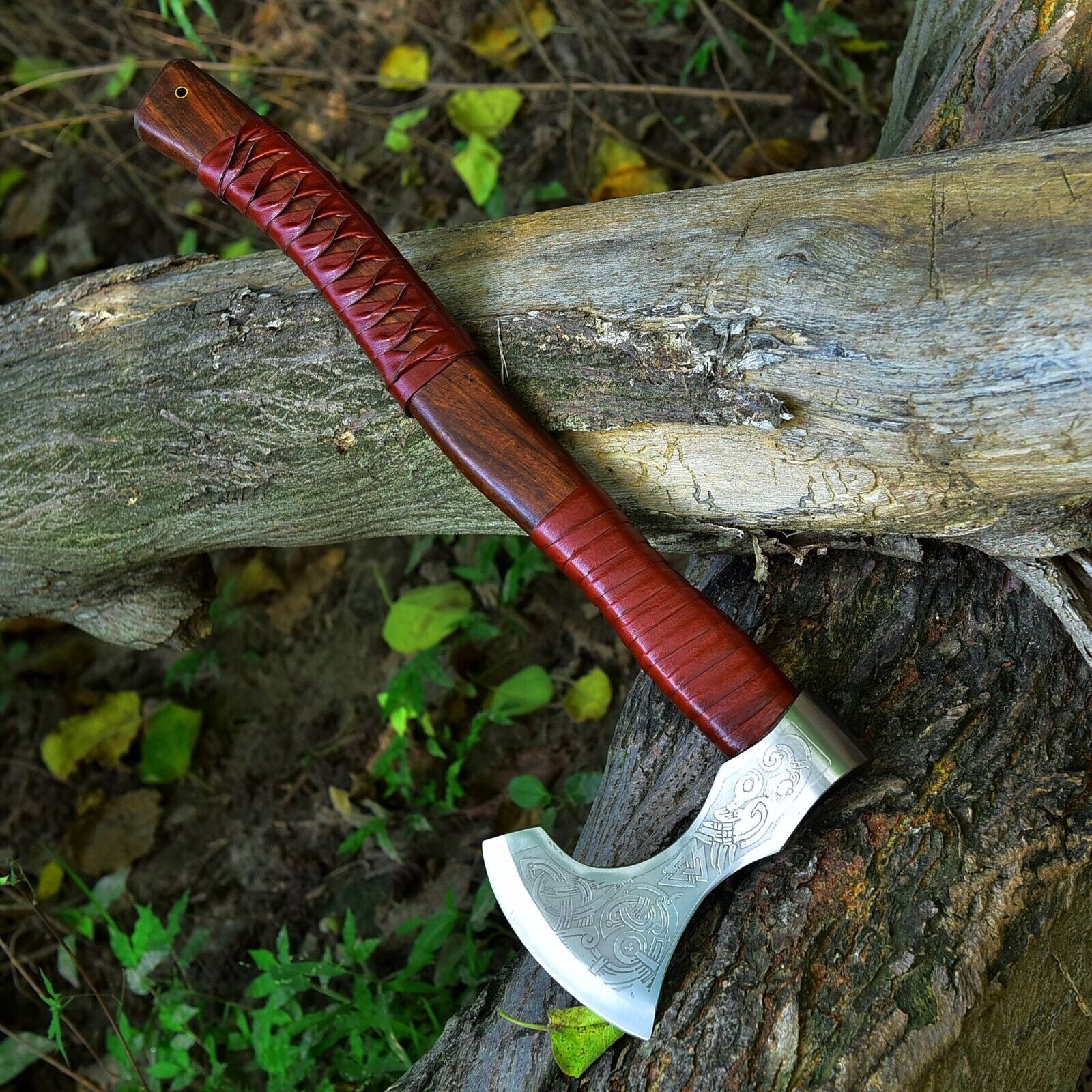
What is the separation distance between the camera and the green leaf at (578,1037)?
4.80 ft

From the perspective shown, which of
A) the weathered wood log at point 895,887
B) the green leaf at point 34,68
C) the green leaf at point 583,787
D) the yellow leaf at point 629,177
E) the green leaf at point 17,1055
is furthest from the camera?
the green leaf at point 34,68

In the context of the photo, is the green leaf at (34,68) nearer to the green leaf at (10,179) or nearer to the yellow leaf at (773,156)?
the green leaf at (10,179)

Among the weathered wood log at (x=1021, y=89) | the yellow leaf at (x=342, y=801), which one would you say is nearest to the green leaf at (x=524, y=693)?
the yellow leaf at (x=342, y=801)

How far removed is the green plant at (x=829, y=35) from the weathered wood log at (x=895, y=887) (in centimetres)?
182

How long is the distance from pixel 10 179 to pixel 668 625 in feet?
13.5

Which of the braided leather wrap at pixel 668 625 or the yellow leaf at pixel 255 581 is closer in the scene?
the braided leather wrap at pixel 668 625

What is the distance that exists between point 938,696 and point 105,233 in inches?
147

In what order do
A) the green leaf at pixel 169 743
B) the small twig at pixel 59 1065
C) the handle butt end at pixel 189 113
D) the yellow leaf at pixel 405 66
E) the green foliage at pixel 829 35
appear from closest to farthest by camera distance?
1. the handle butt end at pixel 189 113
2. the small twig at pixel 59 1065
3. the green foliage at pixel 829 35
4. the green leaf at pixel 169 743
5. the yellow leaf at pixel 405 66

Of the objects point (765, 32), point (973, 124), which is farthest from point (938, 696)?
point (765, 32)

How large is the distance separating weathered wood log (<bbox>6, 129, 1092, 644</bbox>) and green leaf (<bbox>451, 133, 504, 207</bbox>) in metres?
1.44

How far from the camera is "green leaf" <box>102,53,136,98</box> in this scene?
3.80 m

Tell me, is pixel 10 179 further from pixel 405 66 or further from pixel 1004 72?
pixel 1004 72

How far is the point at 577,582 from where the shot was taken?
1647mm

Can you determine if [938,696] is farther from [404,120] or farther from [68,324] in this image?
[404,120]
